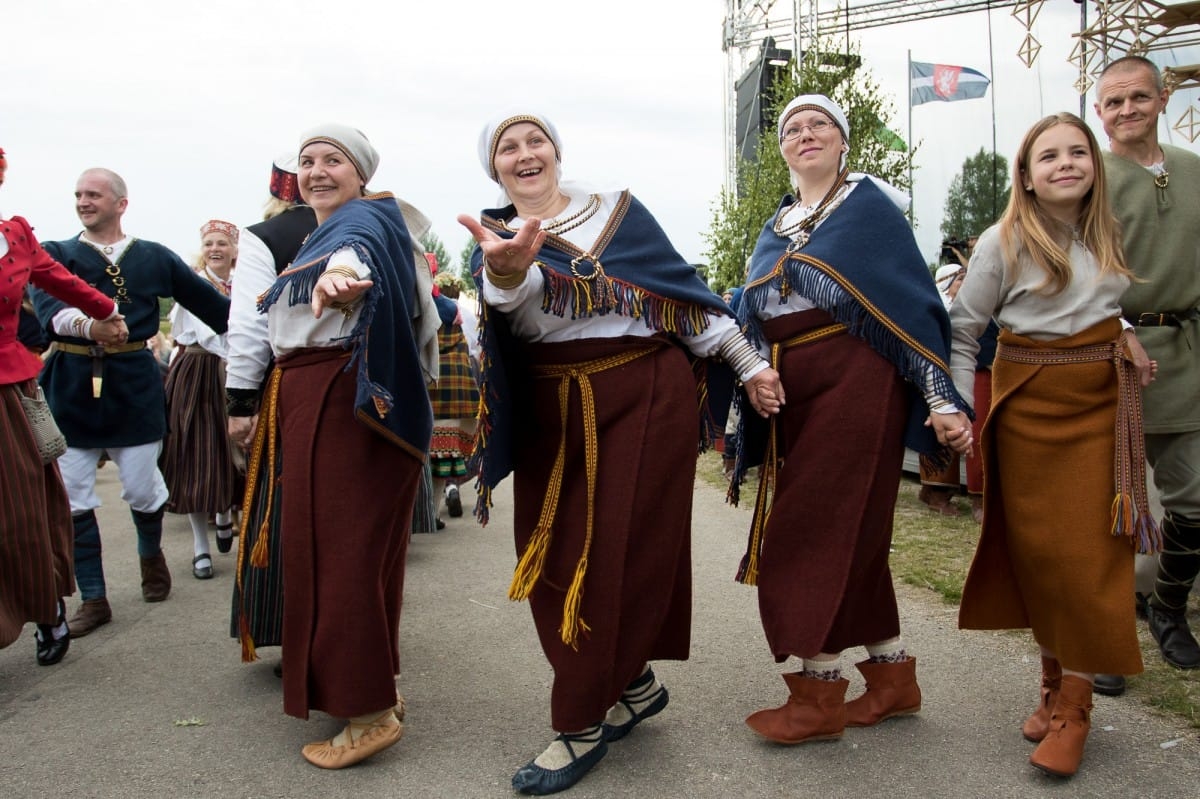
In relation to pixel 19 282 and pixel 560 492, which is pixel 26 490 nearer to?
pixel 19 282

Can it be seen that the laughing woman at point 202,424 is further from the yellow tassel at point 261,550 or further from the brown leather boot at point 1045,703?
the brown leather boot at point 1045,703

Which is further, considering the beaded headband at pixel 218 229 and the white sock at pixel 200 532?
the beaded headband at pixel 218 229

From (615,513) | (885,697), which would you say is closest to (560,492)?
(615,513)

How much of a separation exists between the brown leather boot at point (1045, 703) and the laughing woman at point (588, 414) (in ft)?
3.84

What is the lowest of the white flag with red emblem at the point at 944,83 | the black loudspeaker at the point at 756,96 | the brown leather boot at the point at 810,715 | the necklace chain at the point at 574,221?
the brown leather boot at the point at 810,715

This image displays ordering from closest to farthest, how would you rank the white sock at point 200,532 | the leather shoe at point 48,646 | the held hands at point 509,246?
the held hands at point 509,246, the leather shoe at point 48,646, the white sock at point 200,532

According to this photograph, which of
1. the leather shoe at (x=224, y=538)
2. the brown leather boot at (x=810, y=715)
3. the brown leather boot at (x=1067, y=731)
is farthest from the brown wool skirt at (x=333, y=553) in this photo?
the leather shoe at (x=224, y=538)

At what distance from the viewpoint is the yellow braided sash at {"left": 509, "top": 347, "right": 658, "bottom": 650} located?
2.90 metres

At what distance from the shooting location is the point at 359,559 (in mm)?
3047

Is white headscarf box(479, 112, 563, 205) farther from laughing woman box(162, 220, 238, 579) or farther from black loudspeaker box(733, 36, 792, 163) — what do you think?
black loudspeaker box(733, 36, 792, 163)

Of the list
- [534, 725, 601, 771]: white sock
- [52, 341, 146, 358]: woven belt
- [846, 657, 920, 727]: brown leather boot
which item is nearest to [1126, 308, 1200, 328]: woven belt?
[846, 657, 920, 727]: brown leather boot

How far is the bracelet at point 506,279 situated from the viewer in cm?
277

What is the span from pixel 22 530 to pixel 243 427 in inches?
46.0

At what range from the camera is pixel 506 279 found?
278 cm
